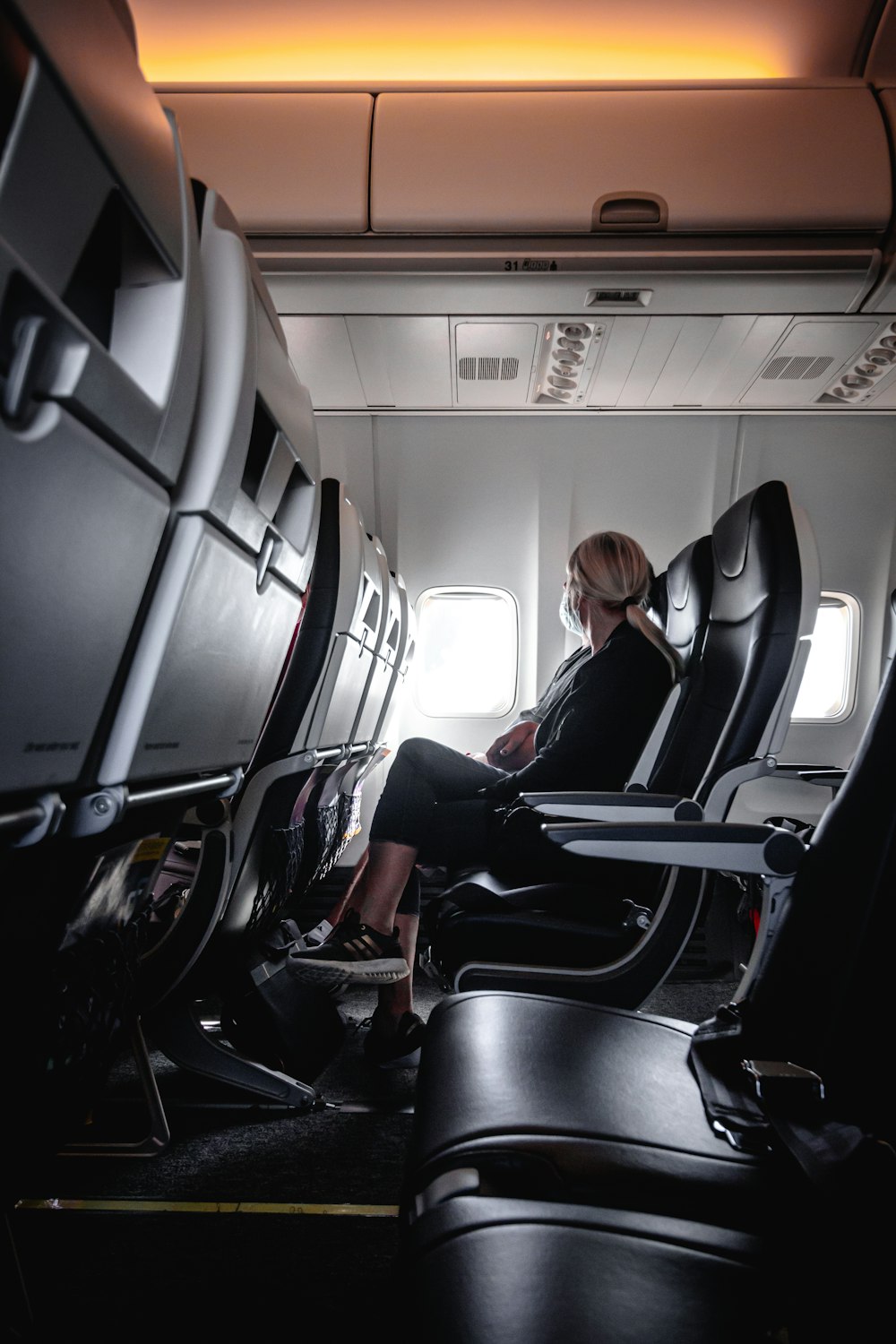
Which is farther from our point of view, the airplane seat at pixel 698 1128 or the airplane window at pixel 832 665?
the airplane window at pixel 832 665

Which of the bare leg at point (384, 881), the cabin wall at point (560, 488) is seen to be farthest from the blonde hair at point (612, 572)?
the cabin wall at point (560, 488)

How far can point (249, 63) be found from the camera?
3.91 metres

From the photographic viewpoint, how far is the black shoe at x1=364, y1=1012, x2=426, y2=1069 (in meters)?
2.80

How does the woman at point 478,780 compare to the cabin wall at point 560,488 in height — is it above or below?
below

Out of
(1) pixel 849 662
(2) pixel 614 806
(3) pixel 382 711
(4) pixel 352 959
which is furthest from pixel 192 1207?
(1) pixel 849 662

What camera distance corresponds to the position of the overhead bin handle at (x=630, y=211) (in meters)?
3.50

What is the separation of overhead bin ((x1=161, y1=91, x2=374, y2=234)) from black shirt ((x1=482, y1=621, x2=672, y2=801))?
2.30 metres

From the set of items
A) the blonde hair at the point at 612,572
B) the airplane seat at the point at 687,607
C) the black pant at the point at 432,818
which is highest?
the blonde hair at the point at 612,572

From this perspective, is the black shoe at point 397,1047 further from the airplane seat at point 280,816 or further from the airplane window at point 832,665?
the airplane window at point 832,665

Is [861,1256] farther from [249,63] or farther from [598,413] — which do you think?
[598,413]

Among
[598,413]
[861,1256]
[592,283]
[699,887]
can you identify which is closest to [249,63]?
[592,283]

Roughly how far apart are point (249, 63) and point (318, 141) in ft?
2.71

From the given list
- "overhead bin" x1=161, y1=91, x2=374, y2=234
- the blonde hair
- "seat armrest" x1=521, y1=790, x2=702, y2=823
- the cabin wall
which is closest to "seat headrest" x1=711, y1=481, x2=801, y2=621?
"seat armrest" x1=521, y1=790, x2=702, y2=823

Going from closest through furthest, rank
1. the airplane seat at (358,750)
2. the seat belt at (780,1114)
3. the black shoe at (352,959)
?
the seat belt at (780,1114)
the black shoe at (352,959)
the airplane seat at (358,750)
